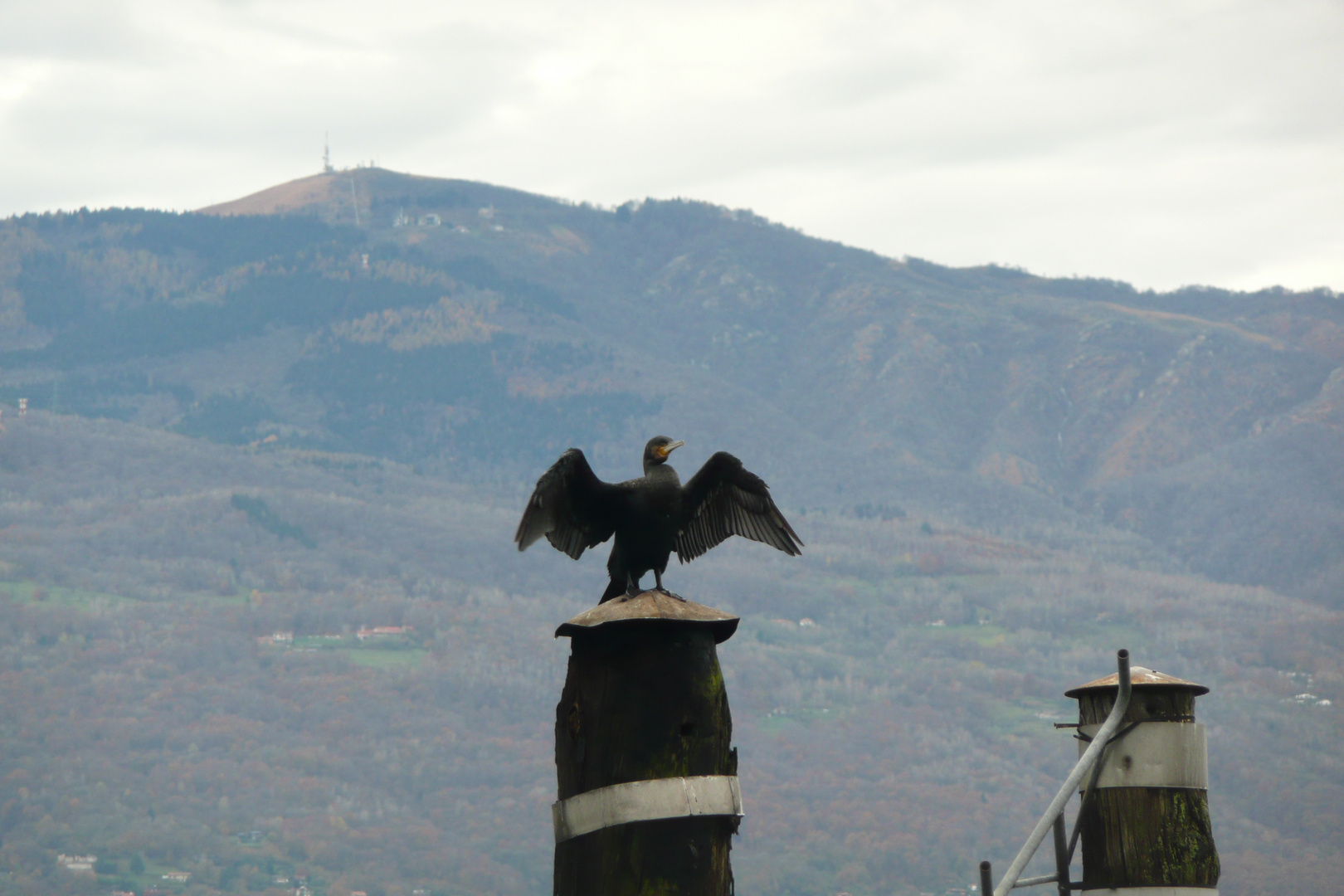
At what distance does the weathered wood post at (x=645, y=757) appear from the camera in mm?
8477

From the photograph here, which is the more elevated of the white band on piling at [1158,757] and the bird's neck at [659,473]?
the bird's neck at [659,473]

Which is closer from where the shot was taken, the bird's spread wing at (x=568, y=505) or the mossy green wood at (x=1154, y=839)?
the mossy green wood at (x=1154, y=839)

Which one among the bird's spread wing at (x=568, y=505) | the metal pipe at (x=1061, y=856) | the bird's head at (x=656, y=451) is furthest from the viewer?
the bird's head at (x=656, y=451)

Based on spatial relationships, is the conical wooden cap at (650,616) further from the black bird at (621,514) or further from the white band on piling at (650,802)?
the black bird at (621,514)

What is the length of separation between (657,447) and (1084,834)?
12.1 ft

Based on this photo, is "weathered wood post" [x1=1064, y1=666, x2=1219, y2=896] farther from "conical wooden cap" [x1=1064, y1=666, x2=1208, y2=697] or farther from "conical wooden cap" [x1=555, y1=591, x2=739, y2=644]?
"conical wooden cap" [x1=555, y1=591, x2=739, y2=644]

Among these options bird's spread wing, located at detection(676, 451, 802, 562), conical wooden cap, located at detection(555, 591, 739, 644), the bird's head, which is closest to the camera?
conical wooden cap, located at detection(555, 591, 739, 644)

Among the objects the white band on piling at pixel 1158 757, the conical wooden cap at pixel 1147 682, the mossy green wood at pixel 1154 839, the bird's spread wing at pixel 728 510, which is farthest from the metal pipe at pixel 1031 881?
the bird's spread wing at pixel 728 510

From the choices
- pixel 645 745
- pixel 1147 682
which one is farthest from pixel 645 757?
pixel 1147 682

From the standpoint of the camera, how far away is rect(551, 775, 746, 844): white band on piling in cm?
848

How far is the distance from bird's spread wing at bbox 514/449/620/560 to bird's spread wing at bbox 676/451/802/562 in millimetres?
657

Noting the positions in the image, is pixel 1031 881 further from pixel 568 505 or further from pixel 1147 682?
pixel 568 505

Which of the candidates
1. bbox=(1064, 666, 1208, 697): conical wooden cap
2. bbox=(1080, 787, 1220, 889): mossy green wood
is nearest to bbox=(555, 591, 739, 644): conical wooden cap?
bbox=(1064, 666, 1208, 697): conical wooden cap

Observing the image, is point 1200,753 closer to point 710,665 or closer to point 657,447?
point 710,665
